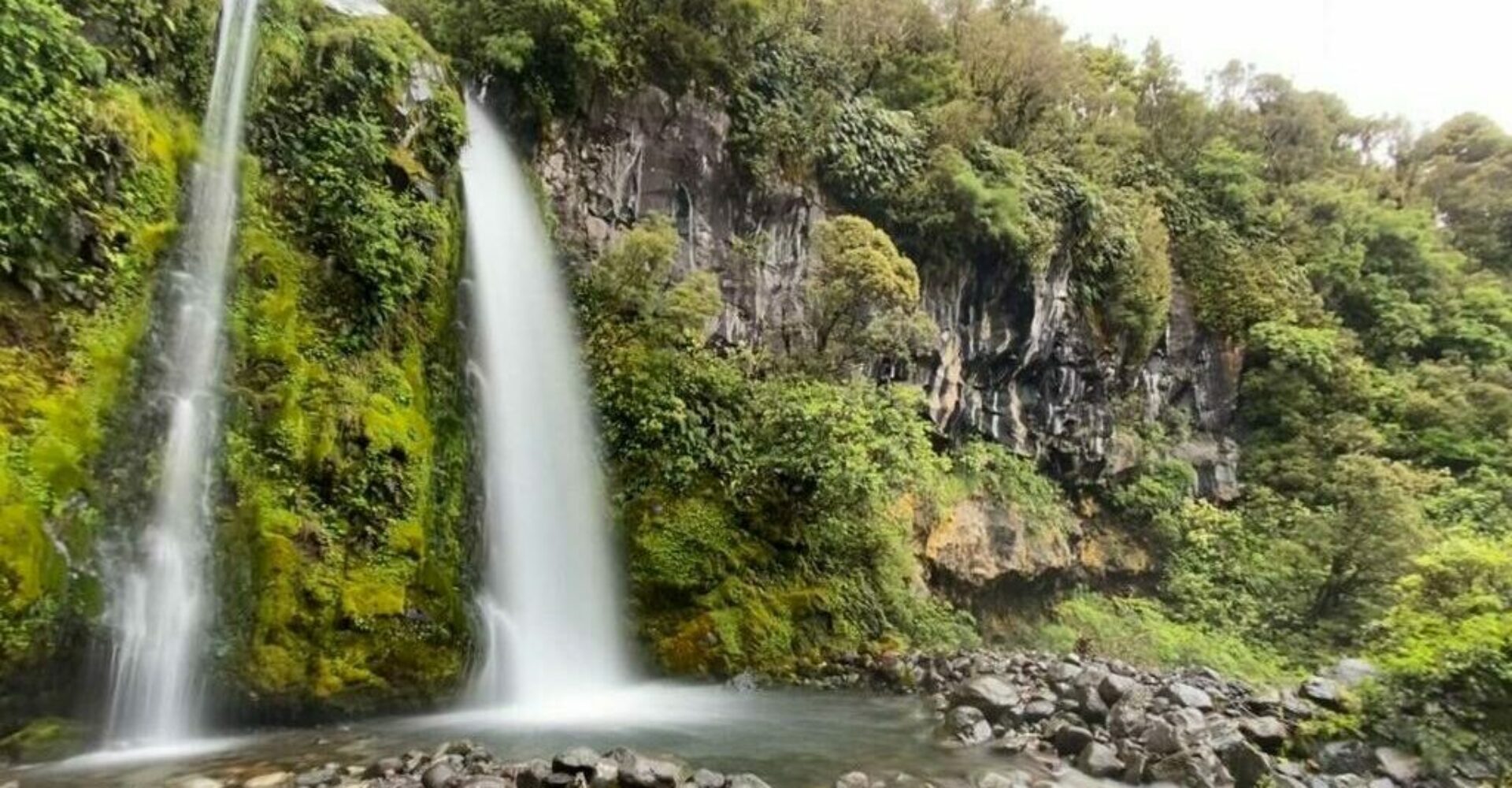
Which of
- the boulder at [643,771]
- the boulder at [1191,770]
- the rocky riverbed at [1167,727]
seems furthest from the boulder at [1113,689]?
the boulder at [643,771]

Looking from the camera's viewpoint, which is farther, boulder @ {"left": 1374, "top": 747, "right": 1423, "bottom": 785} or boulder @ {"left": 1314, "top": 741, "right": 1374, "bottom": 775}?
boulder @ {"left": 1314, "top": 741, "right": 1374, "bottom": 775}

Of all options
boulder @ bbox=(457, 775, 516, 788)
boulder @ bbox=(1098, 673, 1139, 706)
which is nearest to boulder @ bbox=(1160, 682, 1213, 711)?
boulder @ bbox=(1098, 673, 1139, 706)

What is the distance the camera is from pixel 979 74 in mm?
22719

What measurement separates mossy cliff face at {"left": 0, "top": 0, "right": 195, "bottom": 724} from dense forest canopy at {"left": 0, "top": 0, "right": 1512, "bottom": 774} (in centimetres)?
3

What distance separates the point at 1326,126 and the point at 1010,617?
2476 centimetres

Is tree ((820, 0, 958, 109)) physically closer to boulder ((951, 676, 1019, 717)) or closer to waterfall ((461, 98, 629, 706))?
waterfall ((461, 98, 629, 706))

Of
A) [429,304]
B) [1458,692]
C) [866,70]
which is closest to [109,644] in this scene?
[429,304]

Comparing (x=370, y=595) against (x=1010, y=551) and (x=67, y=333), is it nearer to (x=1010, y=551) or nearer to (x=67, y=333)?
(x=67, y=333)

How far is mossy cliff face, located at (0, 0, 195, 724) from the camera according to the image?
730 centimetres

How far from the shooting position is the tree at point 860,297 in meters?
15.5

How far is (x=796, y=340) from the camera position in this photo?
1720cm

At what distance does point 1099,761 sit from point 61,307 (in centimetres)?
1068

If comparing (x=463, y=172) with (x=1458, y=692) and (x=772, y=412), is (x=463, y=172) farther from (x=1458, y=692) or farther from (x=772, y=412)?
(x=1458, y=692)

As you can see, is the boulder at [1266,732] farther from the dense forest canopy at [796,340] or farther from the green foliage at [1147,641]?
the green foliage at [1147,641]
